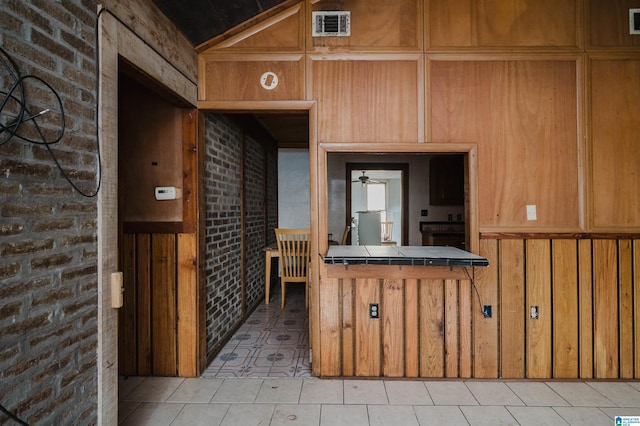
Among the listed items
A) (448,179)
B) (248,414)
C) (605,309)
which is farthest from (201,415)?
(448,179)

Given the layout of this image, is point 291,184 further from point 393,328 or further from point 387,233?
point 387,233

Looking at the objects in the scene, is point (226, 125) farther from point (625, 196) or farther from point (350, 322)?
point (625, 196)

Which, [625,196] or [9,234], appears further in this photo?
[625,196]

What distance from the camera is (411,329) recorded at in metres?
2.47

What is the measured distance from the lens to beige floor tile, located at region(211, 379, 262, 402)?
222cm

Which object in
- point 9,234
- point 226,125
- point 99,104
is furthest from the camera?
point 226,125

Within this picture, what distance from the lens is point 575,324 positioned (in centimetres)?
245

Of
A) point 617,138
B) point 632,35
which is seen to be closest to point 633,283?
point 617,138

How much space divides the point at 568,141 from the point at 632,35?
0.90 meters

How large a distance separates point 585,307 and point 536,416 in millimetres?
930

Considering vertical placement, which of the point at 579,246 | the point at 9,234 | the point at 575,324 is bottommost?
the point at 575,324

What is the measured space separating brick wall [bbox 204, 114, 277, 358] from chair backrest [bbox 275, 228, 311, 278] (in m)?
0.36

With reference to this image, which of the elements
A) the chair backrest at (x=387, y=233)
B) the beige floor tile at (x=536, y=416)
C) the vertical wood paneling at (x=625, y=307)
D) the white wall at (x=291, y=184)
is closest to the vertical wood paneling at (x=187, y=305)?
the beige floor tile at (x=536, y=416)

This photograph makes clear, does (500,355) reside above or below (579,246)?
below
